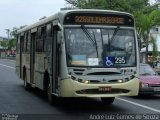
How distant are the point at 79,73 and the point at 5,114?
7.72ft

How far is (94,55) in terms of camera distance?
44.5ft

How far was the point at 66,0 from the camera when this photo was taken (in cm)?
4719

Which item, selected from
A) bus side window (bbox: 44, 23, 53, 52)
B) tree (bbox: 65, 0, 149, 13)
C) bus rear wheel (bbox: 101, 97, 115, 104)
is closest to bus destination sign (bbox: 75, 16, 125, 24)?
bus side window (bbox: 44, 23, 53, 52)

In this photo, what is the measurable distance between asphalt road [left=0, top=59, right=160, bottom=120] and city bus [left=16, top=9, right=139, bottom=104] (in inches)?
23.3

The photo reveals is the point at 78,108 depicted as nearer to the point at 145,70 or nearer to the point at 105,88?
the point at 105,88

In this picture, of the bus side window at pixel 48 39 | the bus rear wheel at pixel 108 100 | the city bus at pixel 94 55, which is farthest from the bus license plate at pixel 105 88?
the bus side window at pixel 48 39

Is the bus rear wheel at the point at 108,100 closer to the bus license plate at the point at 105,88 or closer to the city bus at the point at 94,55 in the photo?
the city bus at the point at 94,55

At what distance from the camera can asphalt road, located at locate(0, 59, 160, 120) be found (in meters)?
12.9

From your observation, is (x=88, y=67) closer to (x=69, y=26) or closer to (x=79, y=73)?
(x=79, y=73)

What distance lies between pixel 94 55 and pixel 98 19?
1157 mm

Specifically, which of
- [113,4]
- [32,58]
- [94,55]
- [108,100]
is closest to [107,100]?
[108,100]

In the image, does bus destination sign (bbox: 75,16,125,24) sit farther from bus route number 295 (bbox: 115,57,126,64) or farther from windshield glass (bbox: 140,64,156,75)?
windshield glass (bbox: 140,64,156,75)

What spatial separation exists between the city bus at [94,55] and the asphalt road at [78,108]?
0.59 m

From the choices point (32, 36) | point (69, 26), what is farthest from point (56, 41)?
point (32, 36)
